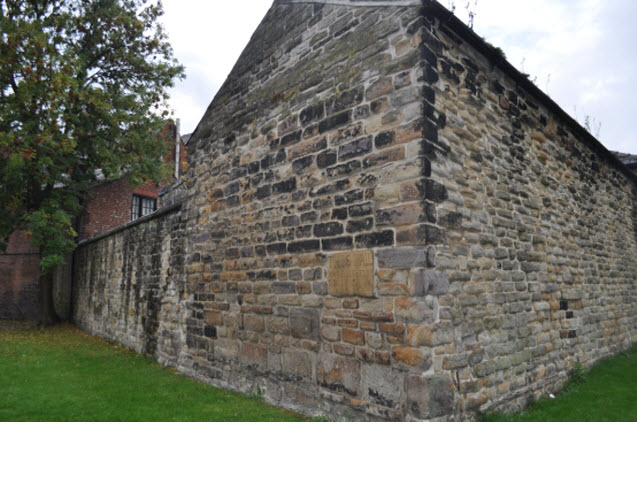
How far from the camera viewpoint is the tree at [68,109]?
1152 centimetres

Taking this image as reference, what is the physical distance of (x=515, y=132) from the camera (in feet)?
19.1

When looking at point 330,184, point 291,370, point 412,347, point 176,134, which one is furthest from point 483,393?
point 176,134

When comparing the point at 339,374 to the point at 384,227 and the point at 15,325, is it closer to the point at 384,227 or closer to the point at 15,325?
the point at 384,227

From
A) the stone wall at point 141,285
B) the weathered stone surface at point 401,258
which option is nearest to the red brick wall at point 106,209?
the stone wall at point 141,285

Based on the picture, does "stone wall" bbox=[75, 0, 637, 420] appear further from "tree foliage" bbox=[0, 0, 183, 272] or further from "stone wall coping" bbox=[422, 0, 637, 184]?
"tree foliage" bbox=[0, 0, 183, 272]

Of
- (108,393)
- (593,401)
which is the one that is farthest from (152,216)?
(593,401)

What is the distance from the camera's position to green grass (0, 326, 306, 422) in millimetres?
4996

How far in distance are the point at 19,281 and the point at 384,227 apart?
62.7 feet

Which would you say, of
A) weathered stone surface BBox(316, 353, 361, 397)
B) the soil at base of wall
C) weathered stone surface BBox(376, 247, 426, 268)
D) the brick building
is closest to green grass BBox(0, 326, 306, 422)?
weathered stone surface BBox(316, 353, 361, 397)

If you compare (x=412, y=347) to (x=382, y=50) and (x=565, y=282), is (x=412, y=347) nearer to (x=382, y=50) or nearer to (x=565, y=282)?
(x=382, y=50)

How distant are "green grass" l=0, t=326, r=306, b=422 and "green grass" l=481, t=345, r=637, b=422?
2925 millimetres

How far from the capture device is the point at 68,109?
40.8ft

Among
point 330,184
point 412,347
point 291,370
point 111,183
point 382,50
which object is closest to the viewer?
point 412,347

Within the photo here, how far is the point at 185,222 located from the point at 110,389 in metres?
3.18
